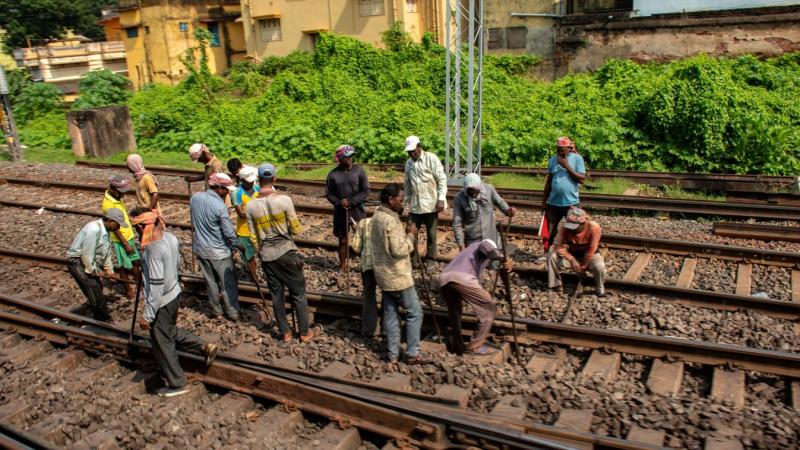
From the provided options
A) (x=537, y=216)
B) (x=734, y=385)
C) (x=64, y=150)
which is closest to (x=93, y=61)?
(x=64, y=150)

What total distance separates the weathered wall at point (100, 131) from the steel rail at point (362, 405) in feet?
52.3

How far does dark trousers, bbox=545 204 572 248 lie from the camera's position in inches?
369

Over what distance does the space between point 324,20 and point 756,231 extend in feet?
75.0

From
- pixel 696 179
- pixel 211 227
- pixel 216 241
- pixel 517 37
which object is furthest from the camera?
pixel 517 37

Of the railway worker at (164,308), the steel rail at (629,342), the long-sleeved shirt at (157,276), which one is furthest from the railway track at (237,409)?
the steel rail at (629,342)

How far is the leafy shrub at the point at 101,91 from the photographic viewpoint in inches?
1165

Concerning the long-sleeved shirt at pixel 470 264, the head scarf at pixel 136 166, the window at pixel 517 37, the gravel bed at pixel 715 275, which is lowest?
the gravel bed at pixel 715 275

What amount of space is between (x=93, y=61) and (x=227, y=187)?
40.2 metres

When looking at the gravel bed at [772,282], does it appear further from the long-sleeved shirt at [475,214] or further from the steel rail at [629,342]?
the long-sleeved shirt at [475,214]

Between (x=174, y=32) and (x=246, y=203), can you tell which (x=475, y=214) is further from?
(x=174, y=32)

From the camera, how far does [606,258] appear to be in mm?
10055

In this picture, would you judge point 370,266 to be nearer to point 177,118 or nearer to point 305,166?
point 305,166

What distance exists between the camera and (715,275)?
918 centimetres

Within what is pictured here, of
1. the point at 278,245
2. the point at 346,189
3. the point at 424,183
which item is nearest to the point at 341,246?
the point at 346,189
